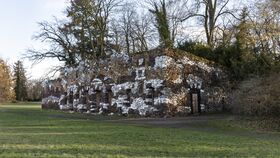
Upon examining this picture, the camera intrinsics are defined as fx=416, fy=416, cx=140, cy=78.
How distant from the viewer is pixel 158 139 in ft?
52.5

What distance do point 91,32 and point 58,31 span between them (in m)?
4.58

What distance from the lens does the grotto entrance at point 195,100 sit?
1266 inches

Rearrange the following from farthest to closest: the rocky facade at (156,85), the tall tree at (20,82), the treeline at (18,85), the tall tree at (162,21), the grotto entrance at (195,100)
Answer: the tall tree at (20,82) → the treeline at (18,85) → the tall tree at (162,21) → the grotto entrance at (195,100) → the rocky facade at (156,85)

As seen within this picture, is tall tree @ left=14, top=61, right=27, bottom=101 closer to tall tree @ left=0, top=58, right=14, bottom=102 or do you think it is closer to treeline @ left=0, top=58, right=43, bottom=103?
treeline @ left=0, top=58, right=43, bottom=103

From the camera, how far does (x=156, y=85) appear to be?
31078 millimetres

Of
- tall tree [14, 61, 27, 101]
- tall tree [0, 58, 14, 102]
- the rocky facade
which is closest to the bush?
the rocky facade

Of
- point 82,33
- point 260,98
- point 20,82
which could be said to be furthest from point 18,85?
point 260,98

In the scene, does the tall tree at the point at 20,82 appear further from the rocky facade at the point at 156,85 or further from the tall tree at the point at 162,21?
the rocky facade at the point at 156,85

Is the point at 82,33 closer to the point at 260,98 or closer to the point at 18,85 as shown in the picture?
the point at 260,98

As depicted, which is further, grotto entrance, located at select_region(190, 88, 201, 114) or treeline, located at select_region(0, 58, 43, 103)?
treeline, located at select_region(0, 58, 43, 103)

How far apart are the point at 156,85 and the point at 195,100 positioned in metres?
3.65

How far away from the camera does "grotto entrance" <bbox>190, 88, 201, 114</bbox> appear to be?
32.2m

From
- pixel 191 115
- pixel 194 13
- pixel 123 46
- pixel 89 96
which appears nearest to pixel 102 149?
pixel 191 115

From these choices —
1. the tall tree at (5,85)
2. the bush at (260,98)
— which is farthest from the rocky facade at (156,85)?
the tall tree at (5,85)
